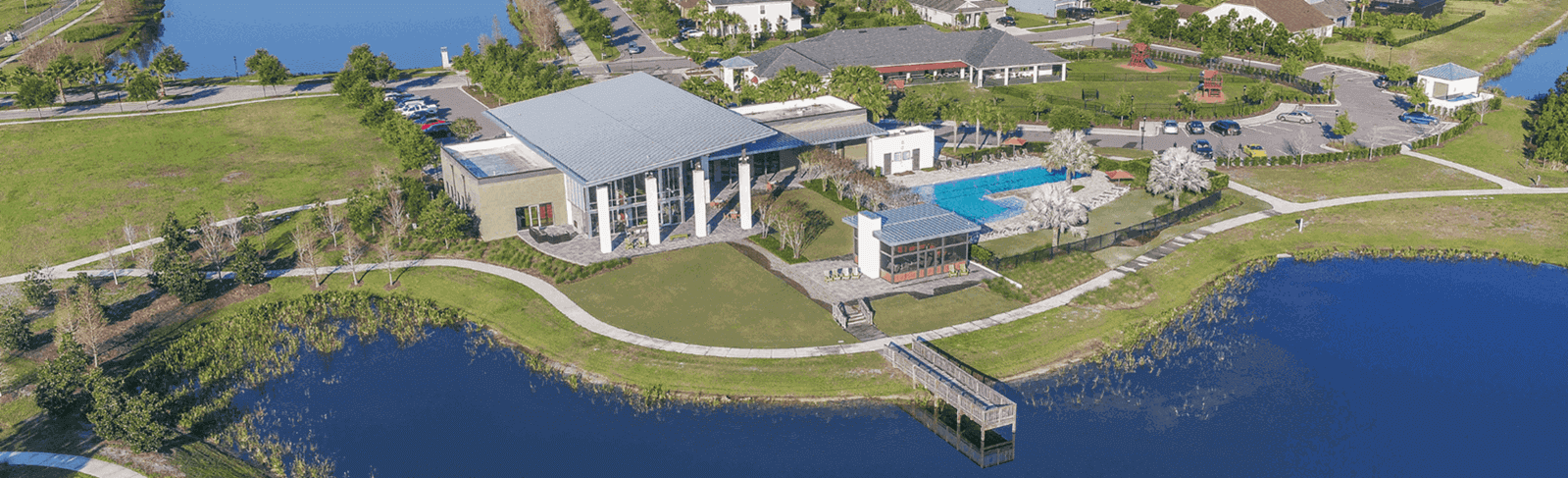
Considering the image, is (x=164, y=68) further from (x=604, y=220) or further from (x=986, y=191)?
(x=986, y=191)

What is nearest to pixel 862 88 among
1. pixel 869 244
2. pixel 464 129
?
pixel 869 244

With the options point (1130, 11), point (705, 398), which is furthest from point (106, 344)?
point (1130, 11)

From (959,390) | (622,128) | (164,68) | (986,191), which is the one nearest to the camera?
(959,390)

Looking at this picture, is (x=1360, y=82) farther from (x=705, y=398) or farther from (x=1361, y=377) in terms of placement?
(x=705, y=398)

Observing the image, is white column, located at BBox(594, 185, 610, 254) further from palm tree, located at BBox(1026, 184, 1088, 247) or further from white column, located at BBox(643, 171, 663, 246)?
palm tree, located at BBox(1026, 184, 1088, 247)

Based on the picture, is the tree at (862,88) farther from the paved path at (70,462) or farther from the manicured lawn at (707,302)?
the paved path at (70,462)

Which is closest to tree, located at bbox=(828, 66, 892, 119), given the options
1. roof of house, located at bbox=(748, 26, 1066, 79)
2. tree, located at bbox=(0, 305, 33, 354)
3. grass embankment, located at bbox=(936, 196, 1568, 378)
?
roof of house, located at bbox=(748, 26, 1066, 79)

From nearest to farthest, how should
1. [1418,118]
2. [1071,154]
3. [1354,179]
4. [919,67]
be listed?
[1071,154], [1354,179], [1418,118], [919,67]
